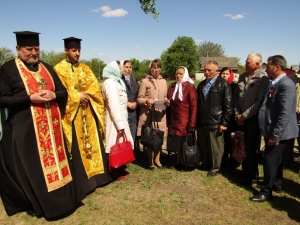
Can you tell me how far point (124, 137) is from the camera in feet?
14.1

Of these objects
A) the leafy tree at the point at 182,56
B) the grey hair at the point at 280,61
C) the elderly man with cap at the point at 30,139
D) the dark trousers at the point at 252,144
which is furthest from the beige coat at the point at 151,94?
the leafy tree at the point at 182,56

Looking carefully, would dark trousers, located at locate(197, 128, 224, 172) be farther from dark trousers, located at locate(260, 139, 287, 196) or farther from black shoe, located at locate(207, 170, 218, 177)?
dark trousers, located at locate(260, 139, 287, 196)

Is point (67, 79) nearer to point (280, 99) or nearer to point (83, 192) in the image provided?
point (83, 192)

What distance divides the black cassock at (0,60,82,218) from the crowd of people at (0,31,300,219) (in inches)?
0.5

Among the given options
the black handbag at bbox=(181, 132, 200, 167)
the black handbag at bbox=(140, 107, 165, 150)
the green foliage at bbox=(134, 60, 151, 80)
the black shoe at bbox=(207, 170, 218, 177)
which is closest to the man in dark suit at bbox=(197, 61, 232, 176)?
the black shoe at bbox=(207, 170, 218, 177)

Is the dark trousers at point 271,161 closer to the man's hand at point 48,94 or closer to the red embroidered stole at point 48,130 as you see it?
the red embroidered stole at point 48,130

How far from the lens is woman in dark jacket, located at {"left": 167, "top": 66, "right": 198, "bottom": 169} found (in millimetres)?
4598

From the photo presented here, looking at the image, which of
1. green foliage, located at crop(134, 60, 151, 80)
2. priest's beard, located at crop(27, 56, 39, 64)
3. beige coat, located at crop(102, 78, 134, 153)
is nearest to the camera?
priest's beard, located at crop(27, 56, 39, 64)

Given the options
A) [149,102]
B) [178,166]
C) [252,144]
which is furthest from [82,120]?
[252,144]

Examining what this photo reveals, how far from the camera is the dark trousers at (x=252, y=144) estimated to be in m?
4.07

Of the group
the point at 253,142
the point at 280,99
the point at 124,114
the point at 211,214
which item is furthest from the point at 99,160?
the point at 280,99

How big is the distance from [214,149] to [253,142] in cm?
76

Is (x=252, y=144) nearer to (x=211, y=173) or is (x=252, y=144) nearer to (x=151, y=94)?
(x=211, y=173)

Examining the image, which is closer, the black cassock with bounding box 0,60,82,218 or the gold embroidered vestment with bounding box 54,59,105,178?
the black cassock with bounding box 0,60,82,218
